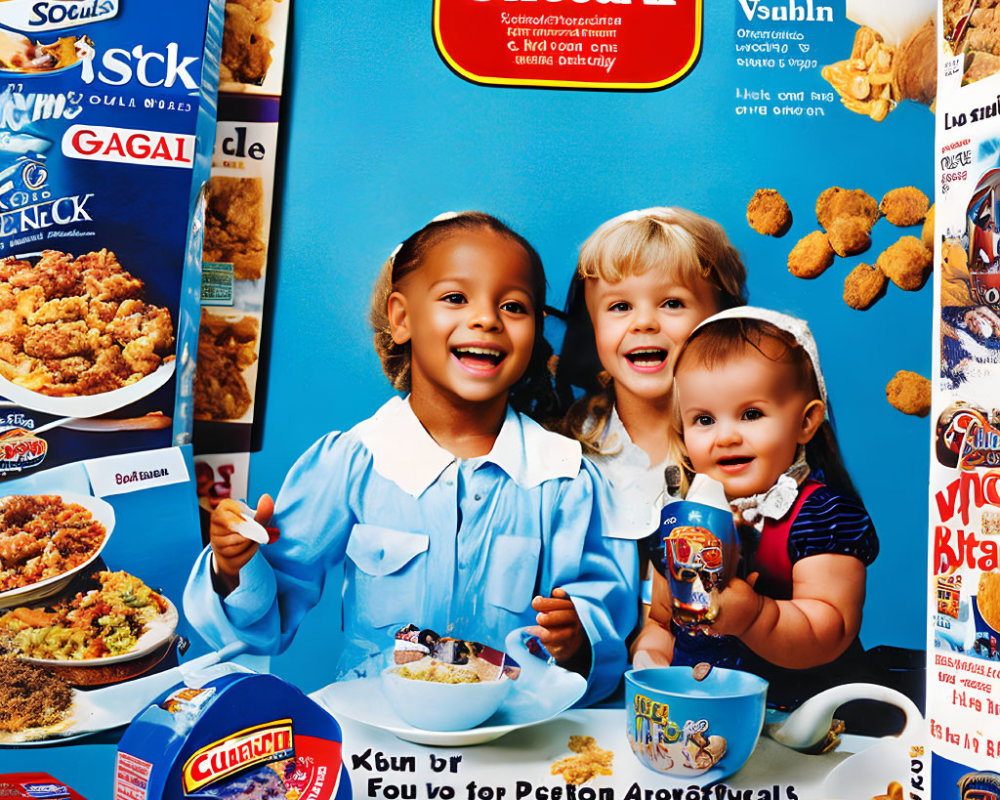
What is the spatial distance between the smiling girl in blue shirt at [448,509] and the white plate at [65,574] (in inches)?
7.5

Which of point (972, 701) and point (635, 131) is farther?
point (635, 131)

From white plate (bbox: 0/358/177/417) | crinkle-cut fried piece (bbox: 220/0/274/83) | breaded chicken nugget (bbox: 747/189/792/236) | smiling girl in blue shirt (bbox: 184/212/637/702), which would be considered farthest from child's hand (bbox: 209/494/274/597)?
breaded chicken nugget (bbox: 747/189/792/236)

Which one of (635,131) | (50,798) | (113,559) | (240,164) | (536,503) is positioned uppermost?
(635,131)

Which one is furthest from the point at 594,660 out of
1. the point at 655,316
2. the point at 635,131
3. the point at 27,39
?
the point at 27,39

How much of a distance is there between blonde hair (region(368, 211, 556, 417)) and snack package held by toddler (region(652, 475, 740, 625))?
1.13 ft

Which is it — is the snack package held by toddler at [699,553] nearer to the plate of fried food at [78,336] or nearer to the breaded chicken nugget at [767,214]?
the breaded chicken nugget at [767,214]

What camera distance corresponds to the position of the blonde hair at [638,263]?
5.59ft

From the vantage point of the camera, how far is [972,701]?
1.62 metres

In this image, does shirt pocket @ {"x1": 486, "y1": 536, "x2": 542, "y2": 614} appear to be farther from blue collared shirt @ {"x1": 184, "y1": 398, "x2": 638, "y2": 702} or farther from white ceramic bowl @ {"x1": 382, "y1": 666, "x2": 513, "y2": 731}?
white ceramic bowl @ {"x1": 382, "y1": 666, "x2": 513, "y2": 731}

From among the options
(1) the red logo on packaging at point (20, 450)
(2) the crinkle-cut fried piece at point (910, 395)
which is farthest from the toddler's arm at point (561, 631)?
Answer: (1) the red logo on packaging at point (20, 450)

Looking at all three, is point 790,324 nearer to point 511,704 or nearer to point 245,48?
point 511,704

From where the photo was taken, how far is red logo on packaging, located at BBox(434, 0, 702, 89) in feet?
5.70

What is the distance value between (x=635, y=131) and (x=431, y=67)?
0.44m

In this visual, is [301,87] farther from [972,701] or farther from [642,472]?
[972,701]
